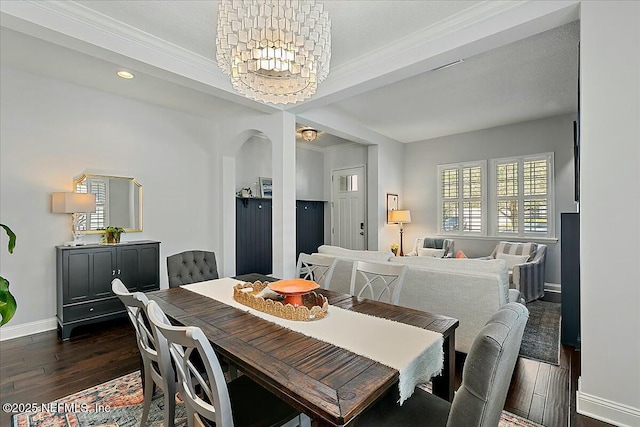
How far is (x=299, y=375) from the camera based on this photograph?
116 centimetres

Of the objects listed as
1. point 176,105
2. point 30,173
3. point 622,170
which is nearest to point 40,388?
point 30,173

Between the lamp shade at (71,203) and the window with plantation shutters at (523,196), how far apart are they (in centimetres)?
631

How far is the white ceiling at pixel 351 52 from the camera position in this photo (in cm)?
240

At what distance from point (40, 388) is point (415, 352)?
2796mm

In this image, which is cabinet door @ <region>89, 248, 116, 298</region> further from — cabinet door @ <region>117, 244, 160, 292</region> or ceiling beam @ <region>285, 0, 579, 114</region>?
ceiling beam @ <region>285, 0, 579, 114</region>

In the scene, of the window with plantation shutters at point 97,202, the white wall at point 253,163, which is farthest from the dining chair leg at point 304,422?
the white wall at point 253,163

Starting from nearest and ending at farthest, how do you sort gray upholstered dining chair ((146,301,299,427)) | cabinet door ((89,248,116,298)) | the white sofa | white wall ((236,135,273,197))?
gray upholstered dining chair ((146,301,299,427))
the white sofa
cabinet door ((89,248,116,298))
white wall ((236,135,273,197))

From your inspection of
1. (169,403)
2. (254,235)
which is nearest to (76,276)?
(169,403)

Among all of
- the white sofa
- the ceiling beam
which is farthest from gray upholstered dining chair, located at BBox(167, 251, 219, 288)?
the ceiling beam

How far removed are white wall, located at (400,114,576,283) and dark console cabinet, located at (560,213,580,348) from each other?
2462mm

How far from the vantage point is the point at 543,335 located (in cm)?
336

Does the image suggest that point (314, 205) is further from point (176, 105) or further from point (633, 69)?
point (633, 69)

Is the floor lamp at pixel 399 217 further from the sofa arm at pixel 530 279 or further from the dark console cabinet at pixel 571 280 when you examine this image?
the dark console cabinet at pixel 571 280

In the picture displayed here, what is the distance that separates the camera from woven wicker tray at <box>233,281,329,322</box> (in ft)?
5.65
